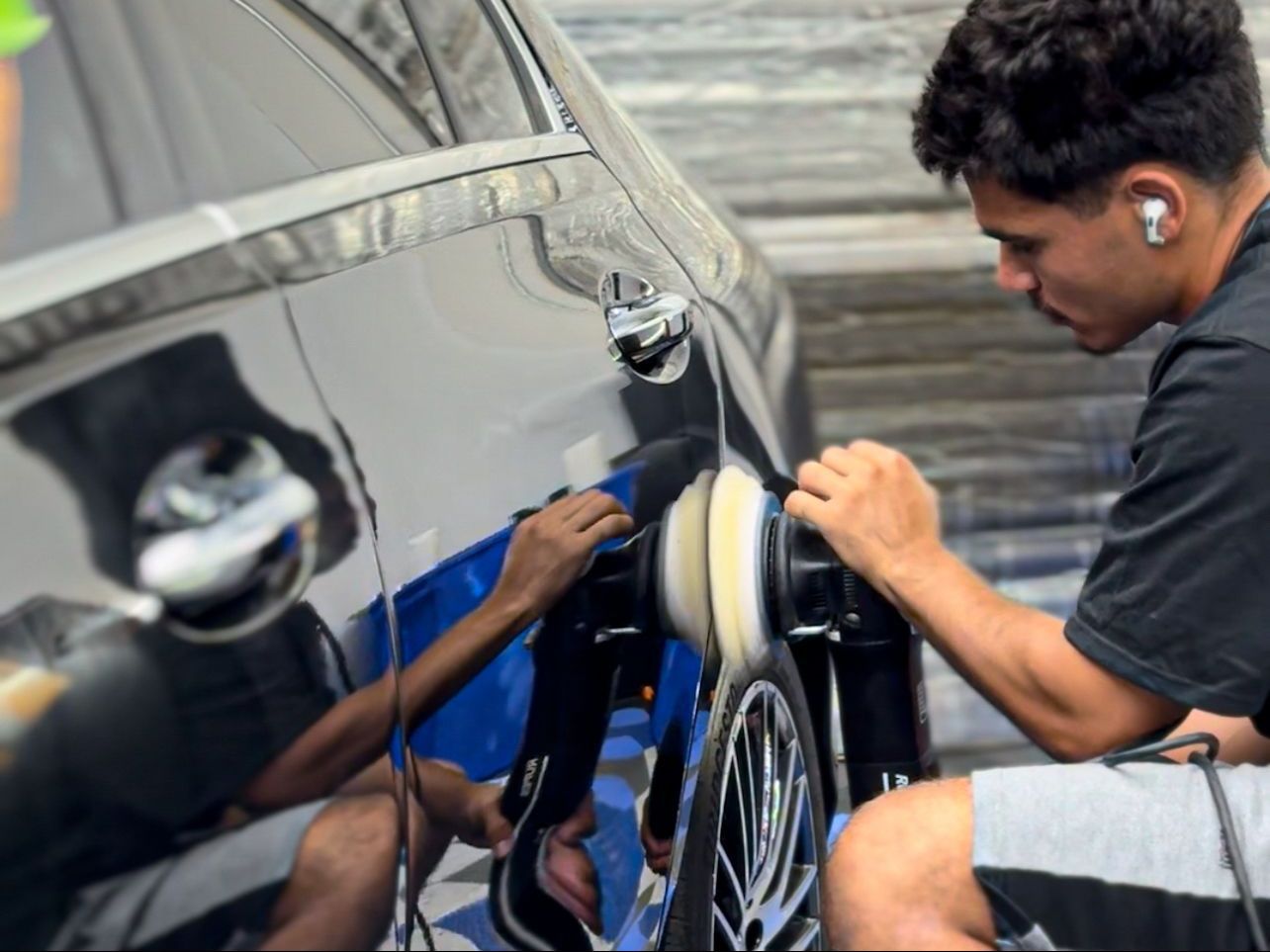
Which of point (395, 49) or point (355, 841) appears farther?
point (395, 49)

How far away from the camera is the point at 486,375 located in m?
1.53

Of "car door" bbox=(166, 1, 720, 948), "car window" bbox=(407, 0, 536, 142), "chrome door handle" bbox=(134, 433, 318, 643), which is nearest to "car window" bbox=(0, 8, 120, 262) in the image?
"car door" bbox=(166, 1, 720, 948)

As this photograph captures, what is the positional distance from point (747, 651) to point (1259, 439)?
2.27 ft

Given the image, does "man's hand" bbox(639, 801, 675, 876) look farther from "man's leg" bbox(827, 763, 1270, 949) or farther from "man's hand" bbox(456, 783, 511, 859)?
"man's hand" bbox(456, 783, 511, 859)

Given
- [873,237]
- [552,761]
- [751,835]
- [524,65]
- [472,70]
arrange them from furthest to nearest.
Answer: [873,237] → [524,65] → [472,70] → [751,835] → [552,761]

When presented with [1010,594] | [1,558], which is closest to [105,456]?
[1,558]

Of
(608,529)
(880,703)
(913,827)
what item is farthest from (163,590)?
(880,703)

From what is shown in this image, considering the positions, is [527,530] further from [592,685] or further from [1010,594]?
[1010,594]

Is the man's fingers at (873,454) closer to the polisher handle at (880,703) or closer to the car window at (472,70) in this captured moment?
the polisher handle at (880,703)

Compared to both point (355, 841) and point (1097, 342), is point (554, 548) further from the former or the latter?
point (1097, 342)

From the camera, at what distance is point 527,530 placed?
1.51 metres

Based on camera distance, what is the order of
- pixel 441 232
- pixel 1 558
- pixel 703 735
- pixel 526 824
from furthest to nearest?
1. pixel 703 735
2. pixel 441 232
3. pixel 526 824
4. pixel 1 558

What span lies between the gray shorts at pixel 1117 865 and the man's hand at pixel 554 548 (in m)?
0.45

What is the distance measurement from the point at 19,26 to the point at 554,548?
0.62m
